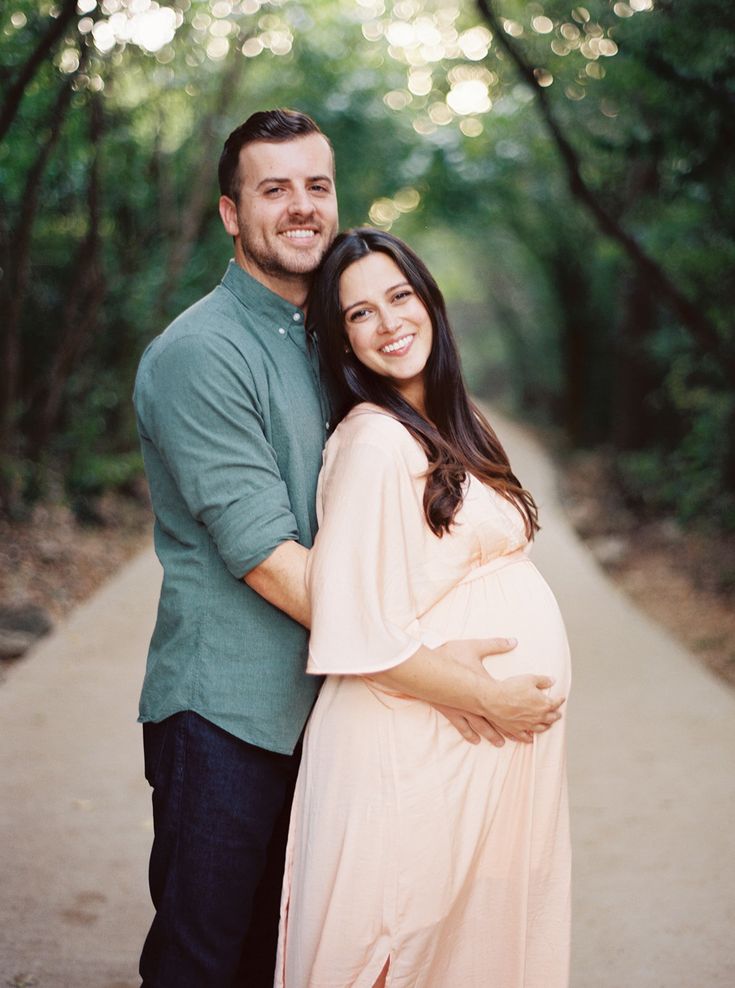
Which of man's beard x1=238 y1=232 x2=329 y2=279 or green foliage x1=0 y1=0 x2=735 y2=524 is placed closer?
man's beard x1=238 y1=232 x2=329 y2=279

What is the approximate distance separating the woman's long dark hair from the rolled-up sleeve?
24 cm

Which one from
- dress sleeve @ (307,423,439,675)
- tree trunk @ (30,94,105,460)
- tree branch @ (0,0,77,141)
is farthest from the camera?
tree trunk @ (30,94,105,460)

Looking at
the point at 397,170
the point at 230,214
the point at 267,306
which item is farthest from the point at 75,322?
the point at 267,306

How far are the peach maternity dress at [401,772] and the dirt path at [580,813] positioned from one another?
145 cm

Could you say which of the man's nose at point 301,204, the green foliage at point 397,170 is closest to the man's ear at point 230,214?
the man's nose at point 301,204

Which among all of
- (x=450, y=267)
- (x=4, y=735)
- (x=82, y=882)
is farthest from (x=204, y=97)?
(x=450, y=267)

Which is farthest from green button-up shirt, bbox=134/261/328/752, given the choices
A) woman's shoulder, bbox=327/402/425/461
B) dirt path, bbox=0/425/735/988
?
dirt path, bbox=0/425/735/988

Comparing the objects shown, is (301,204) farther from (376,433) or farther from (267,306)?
(376,433)

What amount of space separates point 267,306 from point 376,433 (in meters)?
0.46

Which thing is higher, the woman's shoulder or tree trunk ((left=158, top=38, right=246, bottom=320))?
tree trunk ((left=158, top=38, right=246, bottom=320))

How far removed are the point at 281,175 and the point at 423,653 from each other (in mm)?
1130

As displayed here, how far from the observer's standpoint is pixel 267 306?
8.48 ft

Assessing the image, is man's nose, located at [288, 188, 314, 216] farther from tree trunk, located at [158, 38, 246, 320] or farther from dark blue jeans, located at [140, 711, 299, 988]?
tree trunk, located at [158, 38, 246, 320]

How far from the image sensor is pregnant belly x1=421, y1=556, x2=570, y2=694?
7.93 ft
